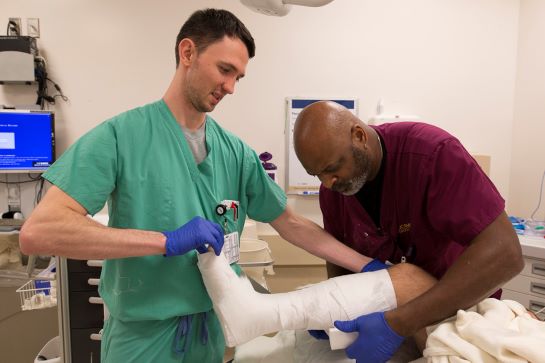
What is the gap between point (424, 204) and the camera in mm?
1095

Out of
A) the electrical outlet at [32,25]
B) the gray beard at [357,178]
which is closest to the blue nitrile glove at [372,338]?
the gray beard at [357,178]

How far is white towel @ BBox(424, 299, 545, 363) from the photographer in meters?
0.71

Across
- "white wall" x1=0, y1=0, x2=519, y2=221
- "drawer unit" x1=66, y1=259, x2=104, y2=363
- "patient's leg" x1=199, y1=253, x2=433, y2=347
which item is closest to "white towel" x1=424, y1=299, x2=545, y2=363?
"patient's leg" x1=199, y1=253, x2=433, y2=347

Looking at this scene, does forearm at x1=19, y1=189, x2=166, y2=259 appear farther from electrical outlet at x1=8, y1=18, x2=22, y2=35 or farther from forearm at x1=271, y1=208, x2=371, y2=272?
electrical outlet at x1=8, y1=18, x2=22, y2=35

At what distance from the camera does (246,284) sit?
3.47 ft

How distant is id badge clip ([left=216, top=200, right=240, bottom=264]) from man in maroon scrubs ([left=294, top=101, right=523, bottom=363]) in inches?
10.8

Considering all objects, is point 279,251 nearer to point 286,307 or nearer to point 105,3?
point 286,307

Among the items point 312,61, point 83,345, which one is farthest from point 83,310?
point 312,61

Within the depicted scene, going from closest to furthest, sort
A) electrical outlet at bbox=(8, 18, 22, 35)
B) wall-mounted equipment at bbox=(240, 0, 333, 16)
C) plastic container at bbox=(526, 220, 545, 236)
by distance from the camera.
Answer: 1. wall-mounted equipment at bbox=(240, 0, 333, 16)
2. plastic container at bbox=(526, 220, 545, 236)
3. electrical outlet at bbox=(8, 18, 22, 35)

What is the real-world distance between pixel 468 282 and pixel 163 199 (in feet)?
2.79

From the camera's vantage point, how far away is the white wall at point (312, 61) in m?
2.54

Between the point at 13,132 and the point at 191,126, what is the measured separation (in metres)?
1.94

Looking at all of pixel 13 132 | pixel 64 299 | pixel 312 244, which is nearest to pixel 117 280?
pixel 312 244

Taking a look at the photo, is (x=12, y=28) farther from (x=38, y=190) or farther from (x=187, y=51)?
(x=187, y=51)
